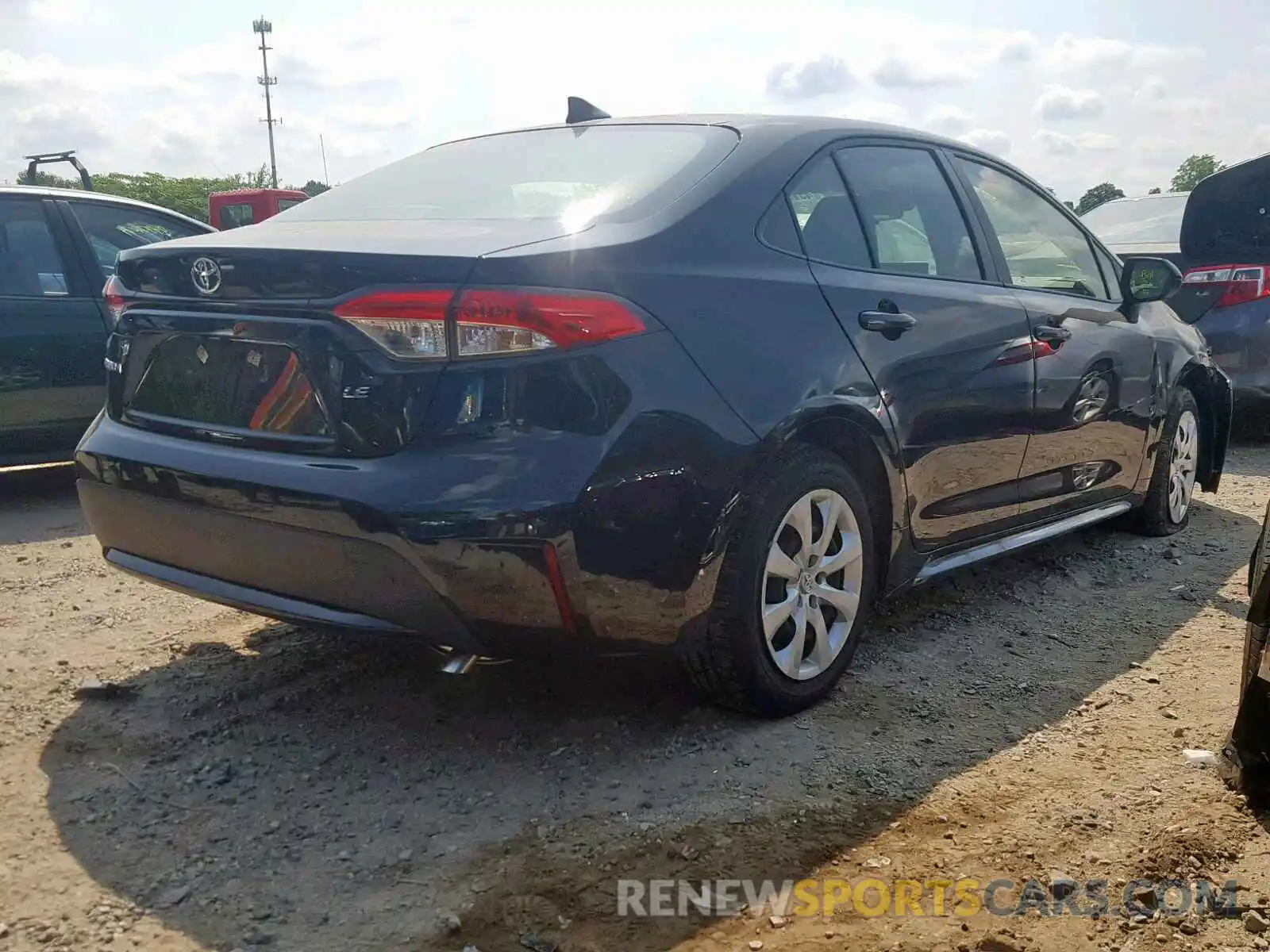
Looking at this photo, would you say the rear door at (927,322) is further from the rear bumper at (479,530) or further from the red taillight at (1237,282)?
the red taillight at (1237,282)

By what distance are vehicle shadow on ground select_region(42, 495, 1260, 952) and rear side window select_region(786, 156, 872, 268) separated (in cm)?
119

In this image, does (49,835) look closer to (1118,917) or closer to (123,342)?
(123,342)

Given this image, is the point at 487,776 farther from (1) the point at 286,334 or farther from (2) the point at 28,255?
(2) the point at 28,255

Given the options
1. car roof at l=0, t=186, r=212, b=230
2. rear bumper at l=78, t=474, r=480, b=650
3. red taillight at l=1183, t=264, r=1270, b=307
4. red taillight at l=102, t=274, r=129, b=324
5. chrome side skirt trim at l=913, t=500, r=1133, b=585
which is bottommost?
chrome side skirt trim at l=913, t=500, r=1133, b=585

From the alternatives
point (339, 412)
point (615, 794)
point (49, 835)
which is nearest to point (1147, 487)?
point (615, 794)

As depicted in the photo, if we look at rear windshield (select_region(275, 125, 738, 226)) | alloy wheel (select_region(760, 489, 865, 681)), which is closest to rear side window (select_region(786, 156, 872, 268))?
rear windshield (select_region(275, 125, 738, 226))

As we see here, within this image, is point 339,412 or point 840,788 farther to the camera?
point 840,788

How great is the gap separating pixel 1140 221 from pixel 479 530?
8.13m

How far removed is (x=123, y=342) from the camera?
123 inches

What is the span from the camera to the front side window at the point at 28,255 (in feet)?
18.5

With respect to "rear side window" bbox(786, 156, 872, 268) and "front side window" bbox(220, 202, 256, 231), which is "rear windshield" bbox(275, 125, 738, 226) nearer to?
"rear side window" bbox(786, 156, 872, 268)

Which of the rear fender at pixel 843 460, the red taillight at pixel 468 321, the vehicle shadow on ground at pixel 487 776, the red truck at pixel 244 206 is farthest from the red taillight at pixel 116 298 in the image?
the red truck at pixel 244 206

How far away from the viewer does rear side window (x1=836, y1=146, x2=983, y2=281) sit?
11.6 feet

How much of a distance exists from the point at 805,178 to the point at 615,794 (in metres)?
1.70
